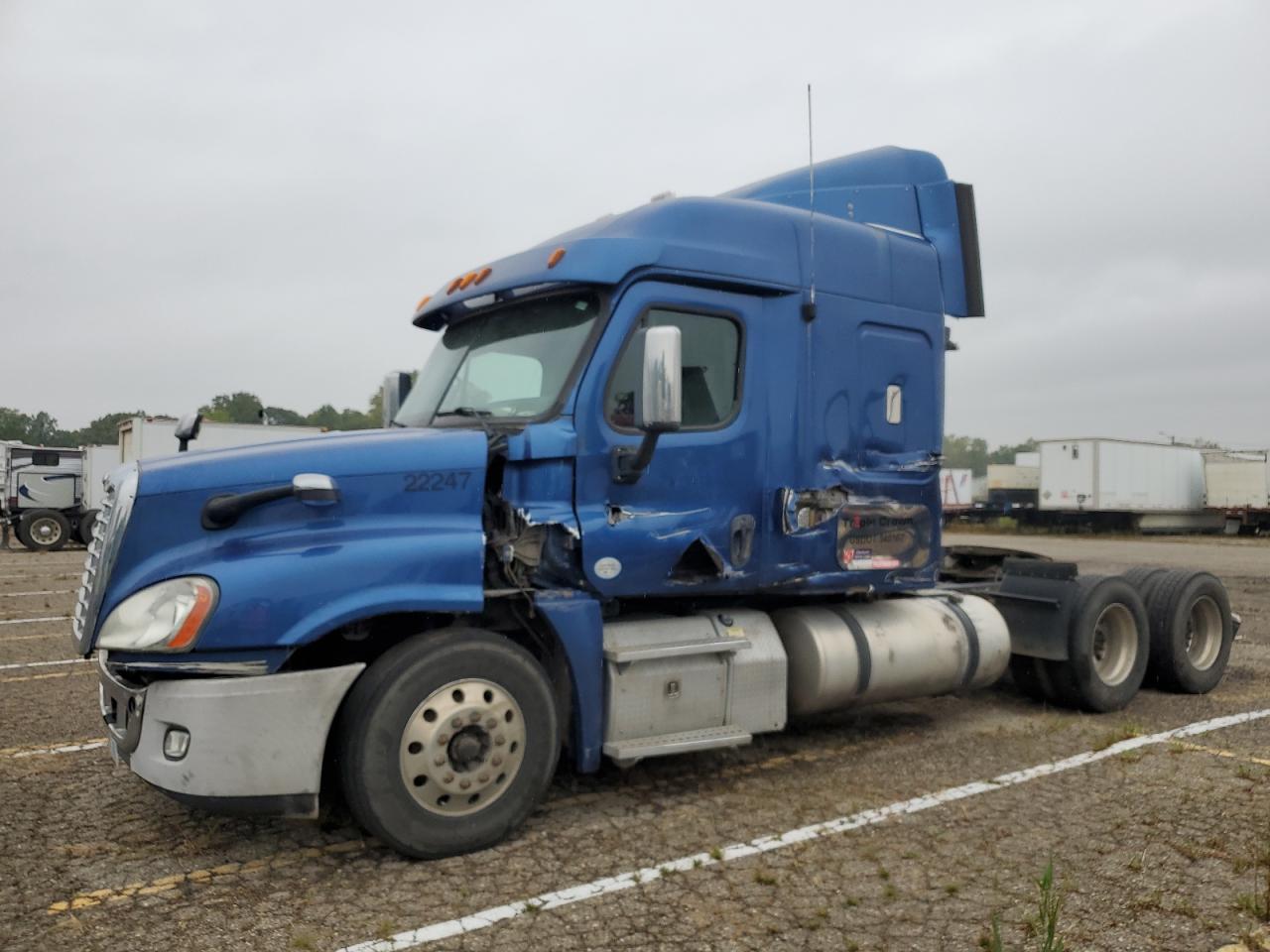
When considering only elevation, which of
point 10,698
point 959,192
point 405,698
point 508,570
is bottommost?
point 10,698

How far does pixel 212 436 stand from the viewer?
22.9 m

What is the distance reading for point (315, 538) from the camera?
4176 mm

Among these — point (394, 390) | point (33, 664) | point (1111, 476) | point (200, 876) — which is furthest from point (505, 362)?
point (1111, 476)

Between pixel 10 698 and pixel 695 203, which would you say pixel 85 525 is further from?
pixel 695 203

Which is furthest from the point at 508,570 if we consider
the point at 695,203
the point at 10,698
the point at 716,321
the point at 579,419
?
the point at 10,698

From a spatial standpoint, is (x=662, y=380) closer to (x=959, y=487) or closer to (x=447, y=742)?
(x=447, y=742)

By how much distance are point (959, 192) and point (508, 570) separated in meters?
3.99

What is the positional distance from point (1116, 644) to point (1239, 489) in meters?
33.8

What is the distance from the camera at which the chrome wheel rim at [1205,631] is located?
7930 mm

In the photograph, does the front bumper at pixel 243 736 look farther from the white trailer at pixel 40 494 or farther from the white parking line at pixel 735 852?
the white trailer at pixel 40 494

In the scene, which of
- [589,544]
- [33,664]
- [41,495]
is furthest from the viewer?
[41,495]

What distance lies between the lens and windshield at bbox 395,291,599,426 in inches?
196

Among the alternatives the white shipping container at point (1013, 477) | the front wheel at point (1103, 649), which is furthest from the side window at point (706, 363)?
the white shipping container at point (1013, 477)

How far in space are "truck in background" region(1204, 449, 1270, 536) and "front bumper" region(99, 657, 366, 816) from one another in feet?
126
